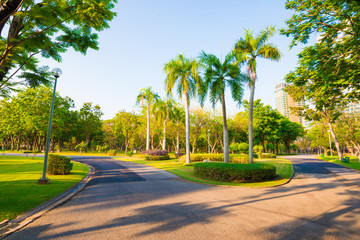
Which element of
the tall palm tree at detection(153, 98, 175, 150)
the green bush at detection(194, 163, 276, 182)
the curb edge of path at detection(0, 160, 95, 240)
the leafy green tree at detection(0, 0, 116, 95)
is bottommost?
the curb edge of path at detection(0, 160, 95, 240)

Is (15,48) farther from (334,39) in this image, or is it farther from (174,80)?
(174,80)

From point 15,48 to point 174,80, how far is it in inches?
663

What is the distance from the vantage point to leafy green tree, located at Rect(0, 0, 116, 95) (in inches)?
200

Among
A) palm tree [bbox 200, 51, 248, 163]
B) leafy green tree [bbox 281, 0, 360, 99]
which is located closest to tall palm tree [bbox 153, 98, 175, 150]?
palm tree [bbox 200, 51, 248, 163]

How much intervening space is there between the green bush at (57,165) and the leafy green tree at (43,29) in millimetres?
7085

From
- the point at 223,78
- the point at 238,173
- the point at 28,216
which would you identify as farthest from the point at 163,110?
the point at 28,216

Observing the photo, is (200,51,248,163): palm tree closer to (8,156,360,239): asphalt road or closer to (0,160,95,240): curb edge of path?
(8,156,360,239): asphalt road

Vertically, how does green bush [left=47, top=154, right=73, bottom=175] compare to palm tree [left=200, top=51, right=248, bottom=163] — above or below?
below

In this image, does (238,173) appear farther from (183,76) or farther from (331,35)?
(183,76)

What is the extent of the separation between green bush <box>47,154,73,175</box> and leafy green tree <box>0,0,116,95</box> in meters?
7.09

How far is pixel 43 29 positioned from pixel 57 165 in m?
10.4

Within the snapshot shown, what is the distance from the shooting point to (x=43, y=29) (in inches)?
234

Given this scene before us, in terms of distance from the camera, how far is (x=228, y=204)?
6738mm

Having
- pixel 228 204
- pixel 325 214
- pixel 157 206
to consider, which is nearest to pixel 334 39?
pixel 325 214
